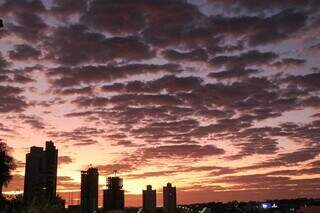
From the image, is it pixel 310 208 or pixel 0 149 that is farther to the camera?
pixel 310 208

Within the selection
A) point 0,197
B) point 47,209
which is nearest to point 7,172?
point 0,197

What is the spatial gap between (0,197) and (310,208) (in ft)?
274

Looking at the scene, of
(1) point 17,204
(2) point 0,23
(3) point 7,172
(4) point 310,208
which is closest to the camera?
(2) point 0,23

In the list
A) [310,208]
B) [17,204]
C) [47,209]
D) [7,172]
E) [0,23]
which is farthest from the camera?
[310,208]

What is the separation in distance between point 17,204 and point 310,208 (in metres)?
78.0

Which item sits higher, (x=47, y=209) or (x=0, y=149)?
(x=0, y=149)

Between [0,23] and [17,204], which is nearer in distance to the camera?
[0,23]

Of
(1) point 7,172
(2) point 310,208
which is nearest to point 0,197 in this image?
(1) point 7,172

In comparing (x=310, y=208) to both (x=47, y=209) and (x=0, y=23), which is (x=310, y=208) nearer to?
(x=47, y=209)

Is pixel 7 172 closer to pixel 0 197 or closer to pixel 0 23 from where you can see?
pixel 0 197

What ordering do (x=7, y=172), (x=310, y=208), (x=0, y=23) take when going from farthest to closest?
(x=310, y=208) < (x=7, y=172) < (x=0, y=23)

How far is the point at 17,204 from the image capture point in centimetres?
9581

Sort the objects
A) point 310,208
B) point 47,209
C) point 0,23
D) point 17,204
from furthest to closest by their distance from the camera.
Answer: point 310,208
point 17,204
point 47,209
point 0,23

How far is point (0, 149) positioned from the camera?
89.2m
